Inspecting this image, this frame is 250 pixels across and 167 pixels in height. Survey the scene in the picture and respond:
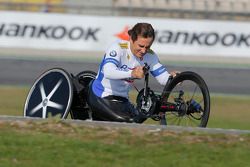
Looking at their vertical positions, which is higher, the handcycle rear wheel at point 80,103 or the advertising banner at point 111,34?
the advertising banner at point 111,34

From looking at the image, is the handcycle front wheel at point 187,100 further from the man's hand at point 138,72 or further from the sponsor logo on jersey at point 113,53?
the sponsor logo on jersey at point 113,53

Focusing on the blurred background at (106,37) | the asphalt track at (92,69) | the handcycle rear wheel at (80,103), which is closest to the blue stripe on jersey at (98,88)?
the handcycle rear wheel at (80,103)

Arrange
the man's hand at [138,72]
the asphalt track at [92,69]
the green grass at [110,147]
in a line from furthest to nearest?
1. the asphalt track at [92,69]
2. the man's hand at [138,72]
3. the green grass at [110,147]

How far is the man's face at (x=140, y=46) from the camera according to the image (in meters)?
8.04

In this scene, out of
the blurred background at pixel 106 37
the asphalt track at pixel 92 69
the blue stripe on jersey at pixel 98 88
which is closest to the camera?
the blue stripe on jersey at pixel 98 88

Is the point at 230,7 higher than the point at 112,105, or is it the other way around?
the point at 230,7

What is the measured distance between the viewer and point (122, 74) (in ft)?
26.2

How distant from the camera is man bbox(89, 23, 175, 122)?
8039mm

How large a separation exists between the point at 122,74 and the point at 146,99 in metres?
0.40

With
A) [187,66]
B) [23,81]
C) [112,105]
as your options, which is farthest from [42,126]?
[187,66]

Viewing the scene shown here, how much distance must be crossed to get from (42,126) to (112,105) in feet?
4.16

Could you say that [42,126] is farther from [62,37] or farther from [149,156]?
[62,37]

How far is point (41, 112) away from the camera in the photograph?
338 inches

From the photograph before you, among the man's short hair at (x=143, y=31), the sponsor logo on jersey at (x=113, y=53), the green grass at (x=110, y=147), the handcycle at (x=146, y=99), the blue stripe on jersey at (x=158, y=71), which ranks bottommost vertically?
the green grass at (x=110, y=147)
